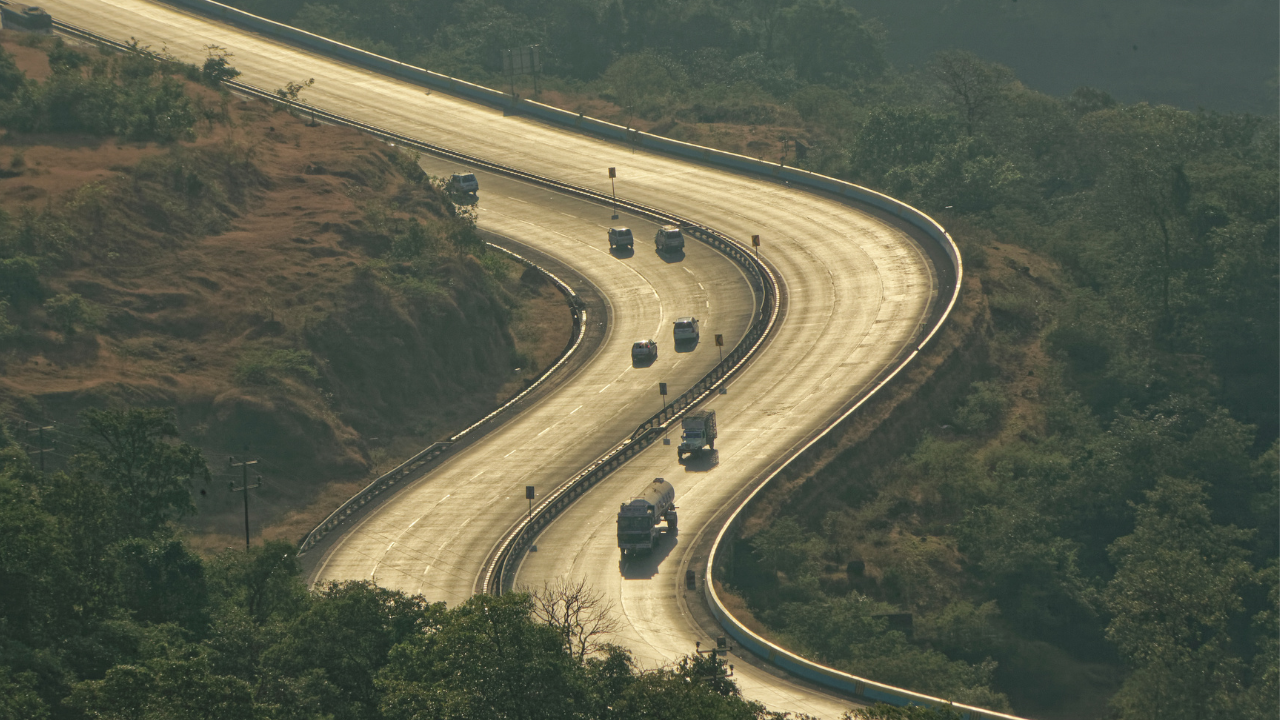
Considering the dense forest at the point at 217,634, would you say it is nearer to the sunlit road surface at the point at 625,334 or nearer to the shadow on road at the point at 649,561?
the shadow on road at the point at 649,561

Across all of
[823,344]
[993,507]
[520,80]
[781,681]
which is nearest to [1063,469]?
[993,507]

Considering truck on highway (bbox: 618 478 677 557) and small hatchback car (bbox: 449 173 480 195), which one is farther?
small hatchback car (bbox: 449 173 480 195)

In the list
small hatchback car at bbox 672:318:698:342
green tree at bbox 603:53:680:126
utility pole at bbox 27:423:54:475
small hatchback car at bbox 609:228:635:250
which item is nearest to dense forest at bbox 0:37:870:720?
A: utility pole at bbox 27:423:54:475

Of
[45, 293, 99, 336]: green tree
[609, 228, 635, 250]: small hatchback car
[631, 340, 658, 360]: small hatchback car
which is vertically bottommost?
[45, 293, 99, 336]: green tree

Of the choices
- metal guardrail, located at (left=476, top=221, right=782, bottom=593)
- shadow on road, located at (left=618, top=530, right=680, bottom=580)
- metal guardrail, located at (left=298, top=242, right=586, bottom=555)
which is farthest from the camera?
metal guardrail, located at (left=298, top=242, right=586, bottom=555)

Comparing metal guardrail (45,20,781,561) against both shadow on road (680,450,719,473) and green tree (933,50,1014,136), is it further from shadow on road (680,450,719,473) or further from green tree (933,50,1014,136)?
green tree (933,50,1014,136)

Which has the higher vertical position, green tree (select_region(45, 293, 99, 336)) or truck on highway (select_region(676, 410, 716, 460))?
green tree (select_region(45, 293, 99, 336))

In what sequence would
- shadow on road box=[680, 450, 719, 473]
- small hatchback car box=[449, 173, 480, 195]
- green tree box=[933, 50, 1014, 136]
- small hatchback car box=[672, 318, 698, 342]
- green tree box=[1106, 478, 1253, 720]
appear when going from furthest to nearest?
green tree box=[933, 50, 1014, 136] → small hatchback car box=[449, 173, 480, 195] → small hatchback car box=[672, 318, 698, 342] → shadow on road box=[680, 450, 719, 473] → green tree box=[1106, 478, 1253, 720]
